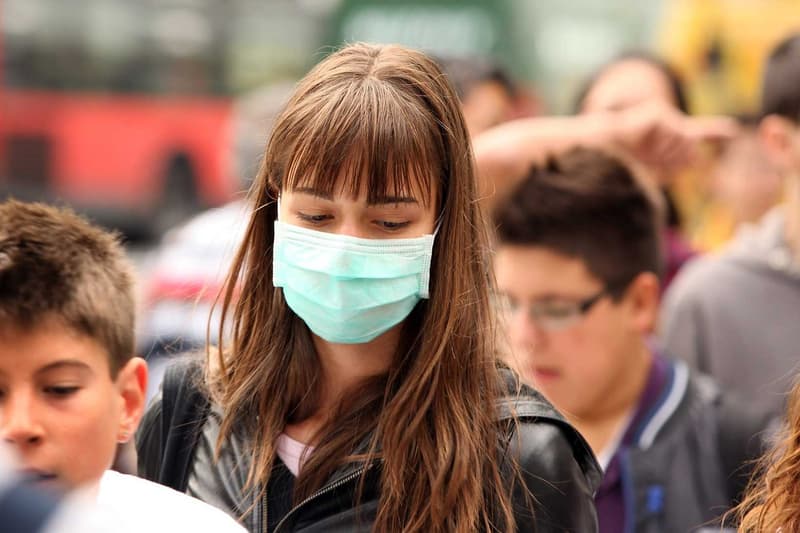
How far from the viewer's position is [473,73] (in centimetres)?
618

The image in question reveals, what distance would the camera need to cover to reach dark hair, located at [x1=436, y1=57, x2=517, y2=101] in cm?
602

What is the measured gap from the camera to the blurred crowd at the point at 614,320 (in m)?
A: 2.28

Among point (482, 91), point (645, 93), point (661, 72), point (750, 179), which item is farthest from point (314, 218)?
point (750, 179)

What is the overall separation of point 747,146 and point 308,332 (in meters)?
4.09

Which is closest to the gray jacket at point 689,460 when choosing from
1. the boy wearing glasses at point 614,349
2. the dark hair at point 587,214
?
the boy wearing glasses at point 614,349

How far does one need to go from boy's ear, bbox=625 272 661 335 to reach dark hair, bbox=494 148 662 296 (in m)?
0.02

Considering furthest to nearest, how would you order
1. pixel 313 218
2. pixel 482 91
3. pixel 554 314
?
pixel 482 91 < pixel 554 314 < pixel 313 218

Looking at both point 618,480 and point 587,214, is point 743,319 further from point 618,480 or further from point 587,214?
point 618,480

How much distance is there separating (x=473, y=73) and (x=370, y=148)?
13.2ft

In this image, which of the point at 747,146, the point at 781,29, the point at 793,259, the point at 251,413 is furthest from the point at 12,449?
the point at 781,29

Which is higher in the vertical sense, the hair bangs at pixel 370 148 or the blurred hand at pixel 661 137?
the hair bangs at pixel 370 148

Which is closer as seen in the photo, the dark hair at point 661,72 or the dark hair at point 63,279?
the dark hair at point 63,279

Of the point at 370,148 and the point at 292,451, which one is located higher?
the point at 370,148

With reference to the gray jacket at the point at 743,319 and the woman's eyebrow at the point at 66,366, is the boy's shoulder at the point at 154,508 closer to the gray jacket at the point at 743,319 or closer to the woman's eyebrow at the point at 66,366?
A: the woman's eyebrow at the point at 66,366
